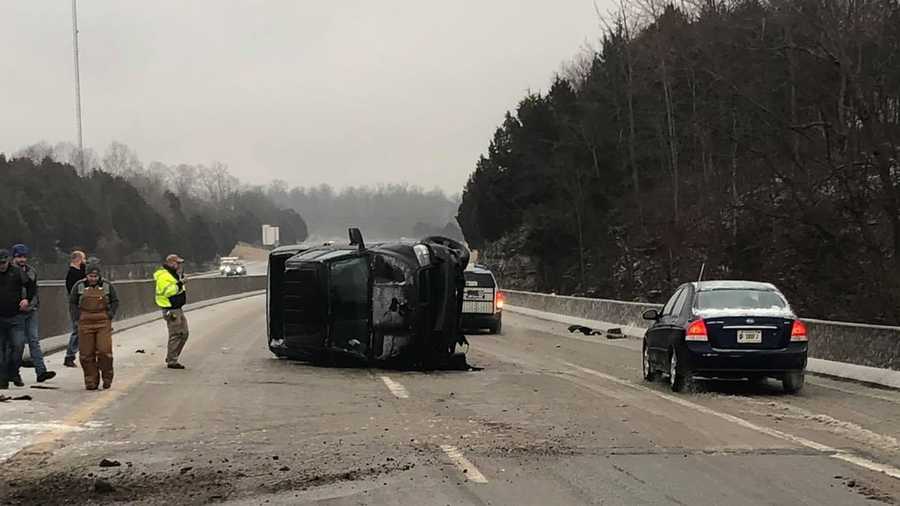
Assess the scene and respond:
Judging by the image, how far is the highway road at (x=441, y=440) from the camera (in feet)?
23.7

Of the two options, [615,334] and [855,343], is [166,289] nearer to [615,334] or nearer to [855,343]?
[855,343]

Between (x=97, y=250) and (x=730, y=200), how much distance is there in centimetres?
6970

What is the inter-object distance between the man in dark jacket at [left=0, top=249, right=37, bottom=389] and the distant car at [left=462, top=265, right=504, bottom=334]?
577 inches

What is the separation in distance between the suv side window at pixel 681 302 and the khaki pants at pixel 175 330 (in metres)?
7.71

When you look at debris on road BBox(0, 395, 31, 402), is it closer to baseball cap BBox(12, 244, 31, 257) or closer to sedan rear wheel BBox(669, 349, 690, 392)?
baseball cap BBox(12, 244, 31, 257)

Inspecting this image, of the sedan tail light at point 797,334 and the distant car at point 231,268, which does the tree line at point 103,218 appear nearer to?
the distant car at point 231,268

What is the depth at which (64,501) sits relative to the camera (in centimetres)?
686

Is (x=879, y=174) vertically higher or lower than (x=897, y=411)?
higher

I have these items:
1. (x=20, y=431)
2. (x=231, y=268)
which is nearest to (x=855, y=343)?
(x=20, y=431)

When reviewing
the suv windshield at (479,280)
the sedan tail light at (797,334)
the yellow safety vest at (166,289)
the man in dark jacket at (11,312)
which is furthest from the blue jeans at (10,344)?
the suv windshield at (479,280)

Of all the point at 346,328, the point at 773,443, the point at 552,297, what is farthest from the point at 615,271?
the point at 773,443

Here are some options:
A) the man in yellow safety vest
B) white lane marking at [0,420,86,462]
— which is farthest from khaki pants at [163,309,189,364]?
white lane marking at [0,420,86,462]

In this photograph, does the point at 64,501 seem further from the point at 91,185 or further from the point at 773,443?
the point at 91,185

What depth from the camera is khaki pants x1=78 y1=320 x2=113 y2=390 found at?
13086 millimetres
